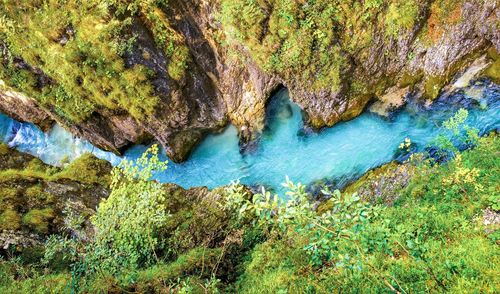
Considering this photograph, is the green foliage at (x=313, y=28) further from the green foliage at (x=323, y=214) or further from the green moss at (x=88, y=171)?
the green foliage at (x=323, y=214)

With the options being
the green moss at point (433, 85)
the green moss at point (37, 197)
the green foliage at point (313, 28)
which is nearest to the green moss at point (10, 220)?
the green moss at point (37, 197)

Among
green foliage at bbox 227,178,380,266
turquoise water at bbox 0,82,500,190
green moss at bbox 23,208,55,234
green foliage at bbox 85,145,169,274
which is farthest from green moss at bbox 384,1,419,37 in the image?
green moss at bbox 23,208,55,234

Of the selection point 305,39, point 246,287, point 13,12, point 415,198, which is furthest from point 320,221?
point 13,12

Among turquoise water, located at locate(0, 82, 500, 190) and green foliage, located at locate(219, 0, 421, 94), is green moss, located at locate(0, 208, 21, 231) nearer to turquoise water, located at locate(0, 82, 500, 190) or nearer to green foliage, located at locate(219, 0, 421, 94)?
turquoise water, located at locate(0, 82, 500, 190)

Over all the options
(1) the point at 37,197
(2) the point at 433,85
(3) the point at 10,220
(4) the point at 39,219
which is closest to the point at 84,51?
(1) the point at 37,197

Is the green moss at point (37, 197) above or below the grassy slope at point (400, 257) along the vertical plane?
above

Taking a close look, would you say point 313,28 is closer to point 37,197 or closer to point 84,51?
point 84,51
